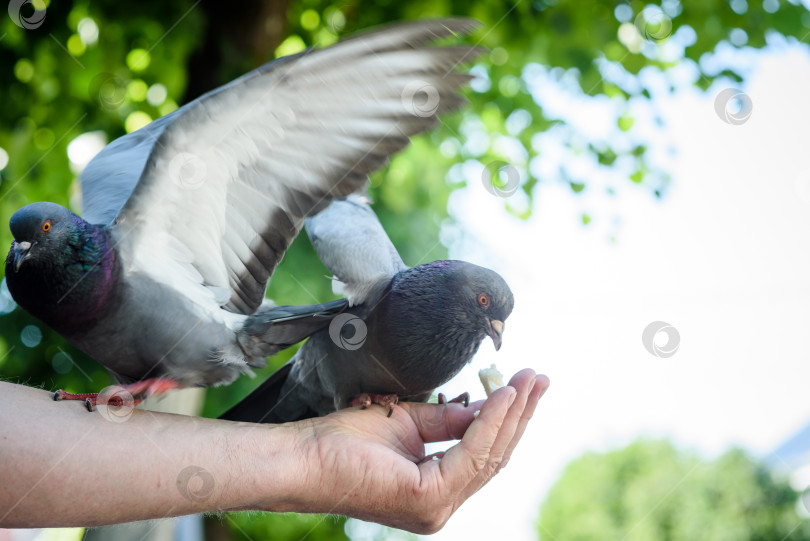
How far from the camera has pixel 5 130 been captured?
454cm

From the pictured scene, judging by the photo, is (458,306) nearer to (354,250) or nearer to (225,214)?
(354,250)

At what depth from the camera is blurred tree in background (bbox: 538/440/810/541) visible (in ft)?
49.2

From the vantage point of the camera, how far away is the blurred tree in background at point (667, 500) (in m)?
15.0

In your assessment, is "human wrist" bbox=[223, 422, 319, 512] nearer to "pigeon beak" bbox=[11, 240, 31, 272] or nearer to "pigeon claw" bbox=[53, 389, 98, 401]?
"pigeon claw" bbox=[53, 389, 98, 401]

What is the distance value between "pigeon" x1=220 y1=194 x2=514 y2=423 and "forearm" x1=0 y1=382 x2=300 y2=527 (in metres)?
0.33

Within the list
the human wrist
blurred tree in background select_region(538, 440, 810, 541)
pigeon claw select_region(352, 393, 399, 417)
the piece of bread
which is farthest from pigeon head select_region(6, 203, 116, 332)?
blurred tree in background select_region(538, 440, 810, 541)

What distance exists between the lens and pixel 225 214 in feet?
7.25

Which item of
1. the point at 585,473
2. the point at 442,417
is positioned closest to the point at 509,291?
the point at 442,417

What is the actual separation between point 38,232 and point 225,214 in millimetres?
550

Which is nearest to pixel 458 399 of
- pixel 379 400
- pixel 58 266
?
pixel 379 400

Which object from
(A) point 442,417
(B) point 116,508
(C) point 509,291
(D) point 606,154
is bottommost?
(D) point 606,154

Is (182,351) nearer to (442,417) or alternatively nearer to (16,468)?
(16,468)

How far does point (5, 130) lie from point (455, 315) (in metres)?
3.79

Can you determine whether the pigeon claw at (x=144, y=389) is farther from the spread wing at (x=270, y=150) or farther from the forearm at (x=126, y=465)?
the spread wing at (x=270, y=150)
